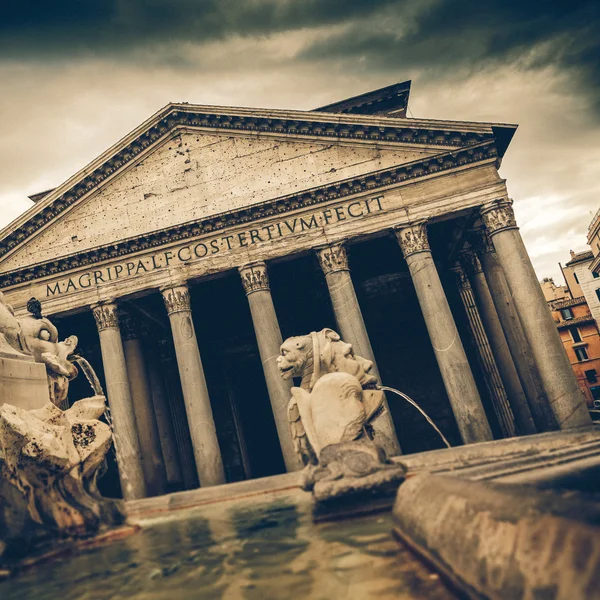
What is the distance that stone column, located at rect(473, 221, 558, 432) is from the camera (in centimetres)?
1505

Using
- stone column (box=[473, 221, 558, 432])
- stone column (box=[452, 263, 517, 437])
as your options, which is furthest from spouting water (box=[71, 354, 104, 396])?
stone column (box=[452, 263, 517, 437])

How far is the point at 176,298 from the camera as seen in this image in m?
15.0

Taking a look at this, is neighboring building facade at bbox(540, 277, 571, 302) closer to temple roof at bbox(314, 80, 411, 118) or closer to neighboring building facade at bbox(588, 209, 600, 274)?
neighboring building facade at bbox(588, 209, 600, 274)

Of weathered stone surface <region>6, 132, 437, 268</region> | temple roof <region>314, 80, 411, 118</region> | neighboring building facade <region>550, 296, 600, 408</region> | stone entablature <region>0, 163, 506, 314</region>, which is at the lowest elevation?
neighboring building facade <region>550, 296, 600, 408</region>

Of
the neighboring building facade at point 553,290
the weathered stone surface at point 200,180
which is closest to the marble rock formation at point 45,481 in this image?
the weathered stone surface at point 200,180

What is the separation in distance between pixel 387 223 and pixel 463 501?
13.2 metres

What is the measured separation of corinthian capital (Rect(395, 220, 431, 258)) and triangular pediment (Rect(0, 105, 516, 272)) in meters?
1.98

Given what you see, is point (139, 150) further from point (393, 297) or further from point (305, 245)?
point (393, 297)

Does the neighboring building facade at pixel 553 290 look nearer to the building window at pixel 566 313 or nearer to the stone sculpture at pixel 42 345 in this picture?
the building window at pixel 566 313

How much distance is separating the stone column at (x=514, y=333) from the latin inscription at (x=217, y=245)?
4133mm

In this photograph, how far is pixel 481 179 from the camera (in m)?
14.4

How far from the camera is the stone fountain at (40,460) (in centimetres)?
380

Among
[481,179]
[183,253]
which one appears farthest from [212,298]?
[481,179]

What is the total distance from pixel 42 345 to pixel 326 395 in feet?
10.4
